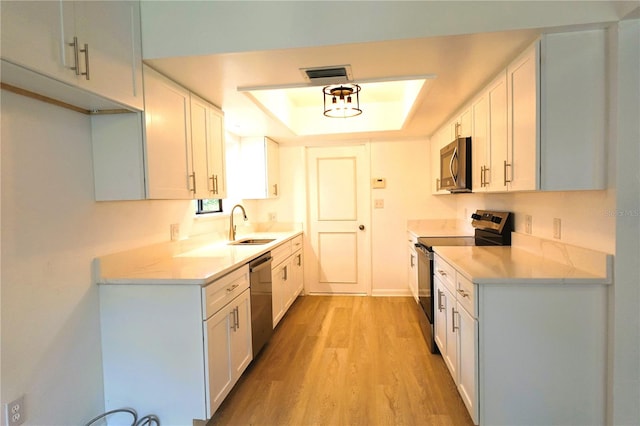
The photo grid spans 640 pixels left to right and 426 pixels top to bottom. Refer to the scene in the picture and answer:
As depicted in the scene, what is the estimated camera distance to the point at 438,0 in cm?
164

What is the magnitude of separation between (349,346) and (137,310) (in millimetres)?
1781

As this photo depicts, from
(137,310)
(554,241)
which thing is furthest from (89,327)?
(554,241)

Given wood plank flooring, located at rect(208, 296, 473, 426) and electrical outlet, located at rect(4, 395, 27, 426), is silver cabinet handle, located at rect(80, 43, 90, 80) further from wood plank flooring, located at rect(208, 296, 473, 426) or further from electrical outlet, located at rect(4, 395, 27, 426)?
wood plank flooring, located at rect(208, 296, 473, 426)

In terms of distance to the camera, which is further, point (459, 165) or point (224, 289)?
point (459, 165)

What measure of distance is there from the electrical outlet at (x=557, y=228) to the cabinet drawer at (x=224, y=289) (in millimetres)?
2053

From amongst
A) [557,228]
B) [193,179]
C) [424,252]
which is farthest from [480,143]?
[193,179]

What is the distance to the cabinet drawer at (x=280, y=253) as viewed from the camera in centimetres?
317

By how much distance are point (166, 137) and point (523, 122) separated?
2.10 meters

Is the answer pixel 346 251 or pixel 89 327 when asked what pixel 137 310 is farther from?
pixel 346 251

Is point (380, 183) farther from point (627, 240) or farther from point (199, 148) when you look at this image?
point (627, 240)

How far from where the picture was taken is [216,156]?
2758 millimetres

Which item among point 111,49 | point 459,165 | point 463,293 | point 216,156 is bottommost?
point 463,293

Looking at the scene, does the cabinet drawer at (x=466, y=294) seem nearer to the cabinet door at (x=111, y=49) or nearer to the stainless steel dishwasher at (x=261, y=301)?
the stainless steel dishwasher at (x=261, y=301)

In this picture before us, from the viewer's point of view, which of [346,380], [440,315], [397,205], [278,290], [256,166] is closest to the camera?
[346,380]
